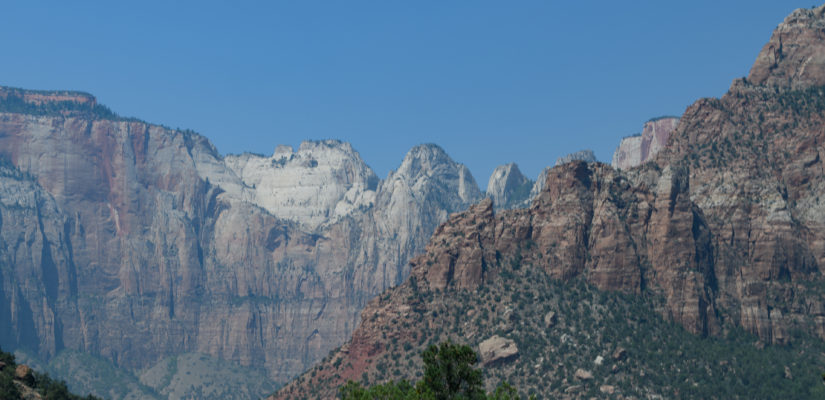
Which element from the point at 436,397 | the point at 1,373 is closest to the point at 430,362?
the point at 436,397

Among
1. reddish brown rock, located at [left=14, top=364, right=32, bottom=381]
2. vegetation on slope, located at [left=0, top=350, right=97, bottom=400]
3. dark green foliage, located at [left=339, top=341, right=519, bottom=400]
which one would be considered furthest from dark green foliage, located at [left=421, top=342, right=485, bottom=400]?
reddish brown rock, located at [left=14, top=364, right=32, bottom=381]

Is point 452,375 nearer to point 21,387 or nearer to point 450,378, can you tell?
point 450,378

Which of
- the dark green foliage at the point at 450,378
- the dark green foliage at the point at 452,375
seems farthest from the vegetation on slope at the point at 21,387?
the dark green foliage at the point at 452,375

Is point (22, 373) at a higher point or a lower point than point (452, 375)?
lower

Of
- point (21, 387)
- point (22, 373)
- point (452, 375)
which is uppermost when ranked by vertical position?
point (452, 375)

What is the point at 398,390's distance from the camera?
397ft

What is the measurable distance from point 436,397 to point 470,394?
3.44 metres

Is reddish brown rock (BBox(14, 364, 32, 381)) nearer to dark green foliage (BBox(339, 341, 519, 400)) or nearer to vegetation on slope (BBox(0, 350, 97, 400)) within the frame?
vegetation on slope (BBox(0, 350, 97, 400))

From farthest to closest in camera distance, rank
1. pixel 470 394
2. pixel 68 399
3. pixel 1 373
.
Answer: pixel 68 399, pixel 1 373, pixel 470 394

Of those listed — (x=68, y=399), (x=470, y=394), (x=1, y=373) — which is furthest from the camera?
(x=68, y=399)

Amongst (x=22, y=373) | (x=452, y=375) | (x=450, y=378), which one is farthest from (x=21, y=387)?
(x=452, y=375)

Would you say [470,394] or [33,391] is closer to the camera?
[470,394]

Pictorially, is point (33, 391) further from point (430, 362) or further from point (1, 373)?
point (430, 362)

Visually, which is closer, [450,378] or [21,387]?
[450,378]
